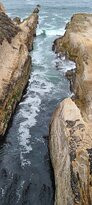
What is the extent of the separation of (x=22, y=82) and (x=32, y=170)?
1103 centimetres

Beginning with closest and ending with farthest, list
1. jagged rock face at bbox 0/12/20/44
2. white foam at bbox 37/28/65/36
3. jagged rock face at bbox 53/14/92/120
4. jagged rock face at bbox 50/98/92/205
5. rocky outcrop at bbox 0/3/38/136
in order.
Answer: jagged rock face at bbox 50/98/92/205 → jagged rock face at bbox 53/14/92/120 → rocky outcrop at bbox 0/3/38/136 → jagged rock face at bbox 0/12/20/44 → white foam at bbox 37/28/65/36

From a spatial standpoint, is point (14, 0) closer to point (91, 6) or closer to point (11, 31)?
point (91, 6)

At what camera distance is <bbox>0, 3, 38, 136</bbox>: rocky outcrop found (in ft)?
84.6

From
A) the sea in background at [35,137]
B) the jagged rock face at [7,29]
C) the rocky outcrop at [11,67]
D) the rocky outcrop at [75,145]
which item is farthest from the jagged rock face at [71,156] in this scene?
the jagged rock face at [7,29]

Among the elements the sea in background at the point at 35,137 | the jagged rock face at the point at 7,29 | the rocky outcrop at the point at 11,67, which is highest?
the jagged rock face at the point at 7,29

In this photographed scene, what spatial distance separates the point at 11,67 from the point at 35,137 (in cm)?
693

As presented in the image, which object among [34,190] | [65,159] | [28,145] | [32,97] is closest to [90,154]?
[65,159]

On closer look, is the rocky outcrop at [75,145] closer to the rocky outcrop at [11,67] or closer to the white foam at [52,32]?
the rocky outcrop at [11,67]

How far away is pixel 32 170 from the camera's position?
21.8 meters

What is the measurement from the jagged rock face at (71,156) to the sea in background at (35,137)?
118 cm

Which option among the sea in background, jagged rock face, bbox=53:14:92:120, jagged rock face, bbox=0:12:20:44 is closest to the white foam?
the sea in background

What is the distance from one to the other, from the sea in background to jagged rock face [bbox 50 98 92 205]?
118cm

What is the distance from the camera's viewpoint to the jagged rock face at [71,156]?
1641cm

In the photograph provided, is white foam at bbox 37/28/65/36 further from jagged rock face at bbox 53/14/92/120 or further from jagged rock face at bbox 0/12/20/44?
jagged rock face at bbox 0/12/20/44
